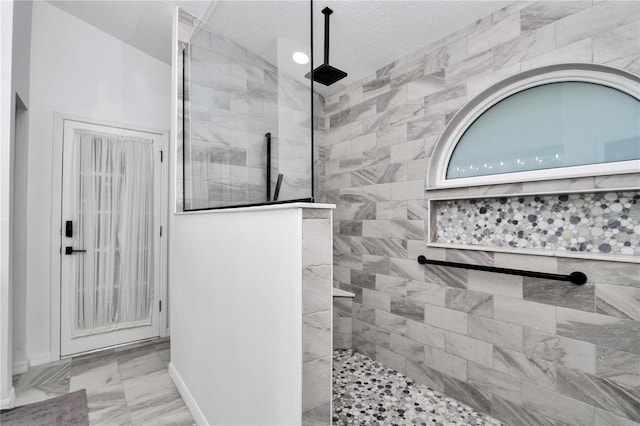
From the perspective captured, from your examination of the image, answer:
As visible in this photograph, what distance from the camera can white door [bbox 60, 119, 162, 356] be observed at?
2662 mm

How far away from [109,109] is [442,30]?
292 centimetres

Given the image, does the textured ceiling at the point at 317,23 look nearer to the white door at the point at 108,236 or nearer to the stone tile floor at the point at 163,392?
the white door at the point at 108,236

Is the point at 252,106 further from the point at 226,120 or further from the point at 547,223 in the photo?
the point at 547,223

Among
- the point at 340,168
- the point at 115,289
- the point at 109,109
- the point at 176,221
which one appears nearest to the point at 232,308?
the point at 176,221

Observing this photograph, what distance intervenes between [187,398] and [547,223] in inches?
96.2

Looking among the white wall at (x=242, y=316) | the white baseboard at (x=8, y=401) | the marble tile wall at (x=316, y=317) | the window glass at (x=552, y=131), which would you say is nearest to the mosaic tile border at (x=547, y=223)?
the window glass at (x=552, y=131)

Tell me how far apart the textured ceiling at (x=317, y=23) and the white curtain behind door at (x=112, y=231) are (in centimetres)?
100

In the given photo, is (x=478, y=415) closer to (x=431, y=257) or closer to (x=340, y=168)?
(x=431, y=257)

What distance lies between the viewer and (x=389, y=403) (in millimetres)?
2004

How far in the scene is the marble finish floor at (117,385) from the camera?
73.0 inches

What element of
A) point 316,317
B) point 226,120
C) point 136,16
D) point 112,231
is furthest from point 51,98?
point 316,317

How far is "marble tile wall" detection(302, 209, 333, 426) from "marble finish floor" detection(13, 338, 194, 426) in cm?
127

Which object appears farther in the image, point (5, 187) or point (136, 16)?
point (136, 16)

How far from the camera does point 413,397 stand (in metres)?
2.06
